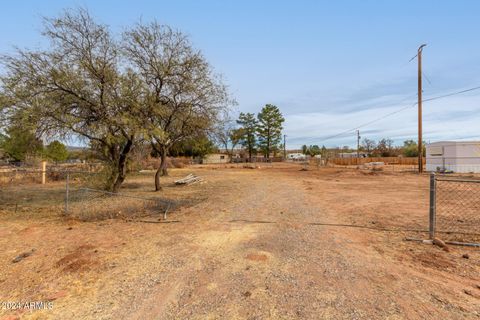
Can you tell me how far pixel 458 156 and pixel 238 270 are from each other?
29482mm

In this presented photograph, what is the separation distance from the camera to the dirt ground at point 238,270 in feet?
8.94

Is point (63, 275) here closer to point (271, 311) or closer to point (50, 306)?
point (50, 306)

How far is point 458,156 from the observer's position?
24375 millimetres

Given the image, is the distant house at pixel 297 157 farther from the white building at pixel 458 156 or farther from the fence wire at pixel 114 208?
the fence wire at pixel 114 208

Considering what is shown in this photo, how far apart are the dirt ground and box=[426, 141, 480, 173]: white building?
24.4 metres

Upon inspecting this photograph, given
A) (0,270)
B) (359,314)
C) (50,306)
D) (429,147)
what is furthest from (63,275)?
(429,147)

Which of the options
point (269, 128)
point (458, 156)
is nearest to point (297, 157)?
point (269, 128)

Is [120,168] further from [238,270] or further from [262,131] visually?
[262,131]

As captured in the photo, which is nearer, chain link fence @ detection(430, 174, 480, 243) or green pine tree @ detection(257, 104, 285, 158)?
chain link fence @ detection(430, 174, 480, 243)

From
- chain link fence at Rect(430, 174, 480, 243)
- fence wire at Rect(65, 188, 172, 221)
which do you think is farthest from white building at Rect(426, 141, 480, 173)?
fence wire at Rect(65, 188, 172, 221)

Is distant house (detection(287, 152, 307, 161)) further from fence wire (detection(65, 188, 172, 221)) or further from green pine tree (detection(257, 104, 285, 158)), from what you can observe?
fence wire (detection(65, 188, 172, 221))

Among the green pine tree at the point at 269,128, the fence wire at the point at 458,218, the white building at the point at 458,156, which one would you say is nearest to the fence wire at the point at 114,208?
the fence wire at the point at 458,218

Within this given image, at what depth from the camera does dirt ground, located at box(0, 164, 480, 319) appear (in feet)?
8.94

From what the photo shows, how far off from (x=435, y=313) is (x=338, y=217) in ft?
14.6
